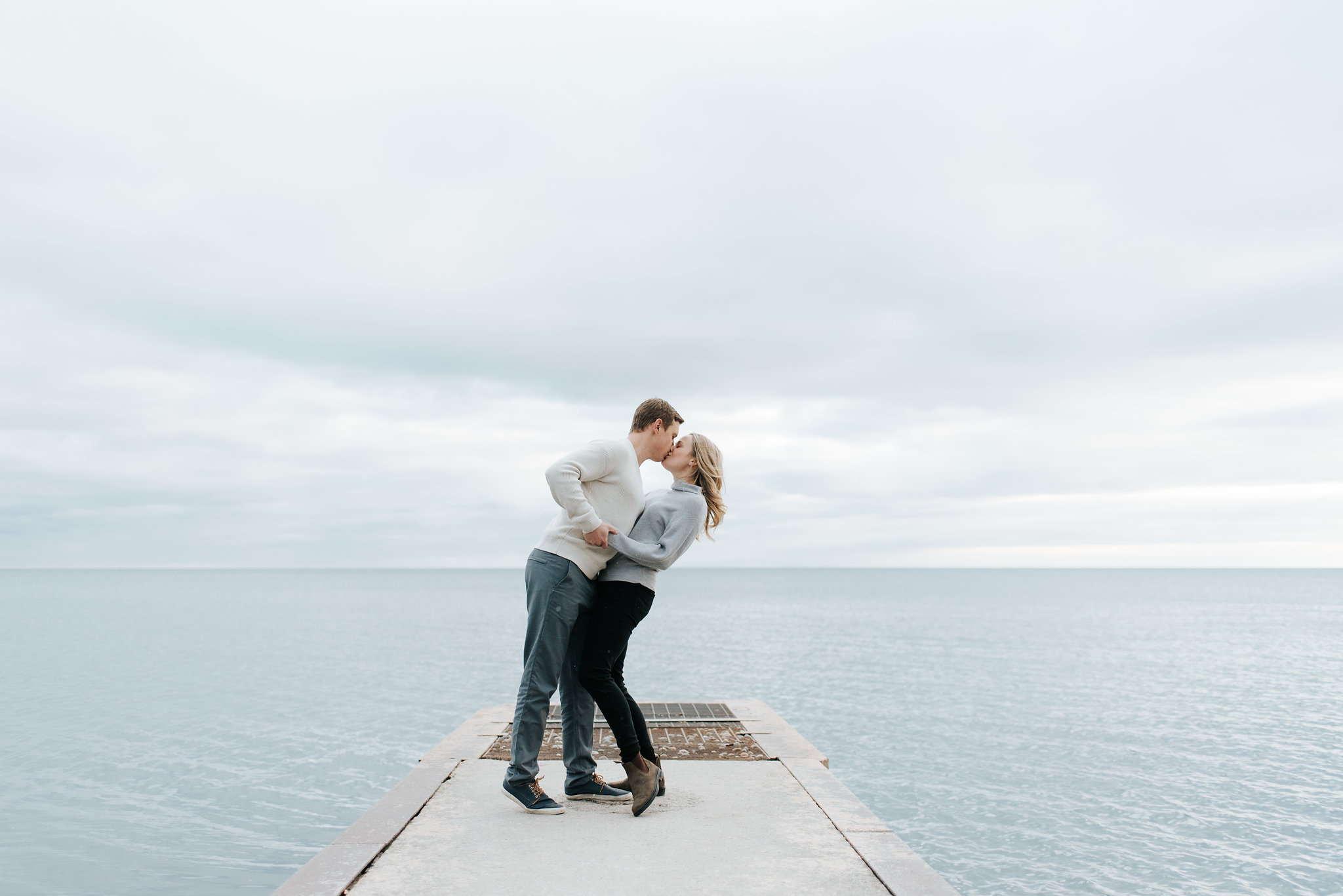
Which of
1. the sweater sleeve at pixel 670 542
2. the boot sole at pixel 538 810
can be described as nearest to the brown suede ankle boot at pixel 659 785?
the boot sole at pixel 538 810

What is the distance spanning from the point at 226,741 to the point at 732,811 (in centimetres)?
1598

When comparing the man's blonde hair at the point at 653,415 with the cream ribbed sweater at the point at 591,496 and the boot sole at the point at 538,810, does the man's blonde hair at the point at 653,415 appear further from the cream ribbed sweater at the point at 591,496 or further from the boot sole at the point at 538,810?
the boot sole at the point at 538,810

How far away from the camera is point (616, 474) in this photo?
18.7 ft

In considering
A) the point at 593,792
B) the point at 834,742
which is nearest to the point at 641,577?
the point at 593,792

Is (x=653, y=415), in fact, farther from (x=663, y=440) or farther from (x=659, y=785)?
(x=659, y=785)

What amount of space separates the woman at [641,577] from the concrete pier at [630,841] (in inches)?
12.8

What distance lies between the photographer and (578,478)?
5.52 m

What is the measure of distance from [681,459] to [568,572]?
3.32ft

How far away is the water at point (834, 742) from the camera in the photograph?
10727 millimetres

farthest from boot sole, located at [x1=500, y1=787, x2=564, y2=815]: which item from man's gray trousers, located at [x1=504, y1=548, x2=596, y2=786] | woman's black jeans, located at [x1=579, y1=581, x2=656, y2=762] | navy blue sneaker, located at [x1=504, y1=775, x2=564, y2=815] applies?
woman's black jeans, located at [x1=579, y1=581, x2=656, y2=762]

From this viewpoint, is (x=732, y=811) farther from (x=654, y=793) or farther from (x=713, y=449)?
(x=713, y=449)

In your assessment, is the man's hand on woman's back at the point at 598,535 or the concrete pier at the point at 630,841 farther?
the man's hand on woman's back at the point at 598,535

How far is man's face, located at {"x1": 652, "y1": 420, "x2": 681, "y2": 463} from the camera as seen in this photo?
227 inches

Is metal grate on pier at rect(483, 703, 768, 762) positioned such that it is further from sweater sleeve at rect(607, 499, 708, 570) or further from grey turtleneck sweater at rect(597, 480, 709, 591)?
sweater sleeve at rect(607, 499, 708, 570)
